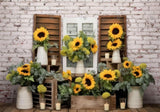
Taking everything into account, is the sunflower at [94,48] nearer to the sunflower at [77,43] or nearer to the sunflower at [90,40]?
the sunflower at [90,40]

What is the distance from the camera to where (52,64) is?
4.31 m

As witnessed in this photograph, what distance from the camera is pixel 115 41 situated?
14.5ft

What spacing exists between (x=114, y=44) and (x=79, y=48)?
56 centimetres

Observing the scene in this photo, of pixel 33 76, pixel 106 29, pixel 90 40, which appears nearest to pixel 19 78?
pixel 33 76

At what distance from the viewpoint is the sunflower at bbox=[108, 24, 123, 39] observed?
438 centimetres

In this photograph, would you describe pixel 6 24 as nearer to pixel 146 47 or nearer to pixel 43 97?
pixel 43 97

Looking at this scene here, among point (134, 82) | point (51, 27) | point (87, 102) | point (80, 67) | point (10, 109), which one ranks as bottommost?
point (10, 109)

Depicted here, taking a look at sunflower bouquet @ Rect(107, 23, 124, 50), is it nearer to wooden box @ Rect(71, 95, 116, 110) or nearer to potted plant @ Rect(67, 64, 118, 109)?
potted plant @ Rect(67, 64, 118, 109)

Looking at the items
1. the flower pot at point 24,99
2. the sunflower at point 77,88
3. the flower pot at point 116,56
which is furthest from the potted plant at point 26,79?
the flower pot at point 116,56

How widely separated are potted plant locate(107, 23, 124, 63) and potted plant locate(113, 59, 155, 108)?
0.76ft

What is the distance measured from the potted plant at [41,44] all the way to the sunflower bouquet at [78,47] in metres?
0.27

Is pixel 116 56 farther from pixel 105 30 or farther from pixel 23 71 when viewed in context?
pixel 23 71

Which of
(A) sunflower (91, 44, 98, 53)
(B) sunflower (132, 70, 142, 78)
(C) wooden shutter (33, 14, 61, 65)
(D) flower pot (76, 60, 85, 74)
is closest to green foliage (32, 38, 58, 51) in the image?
(C) wooden shutter (33, 14, 61, 65)

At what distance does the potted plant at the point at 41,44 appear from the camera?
170 inches
